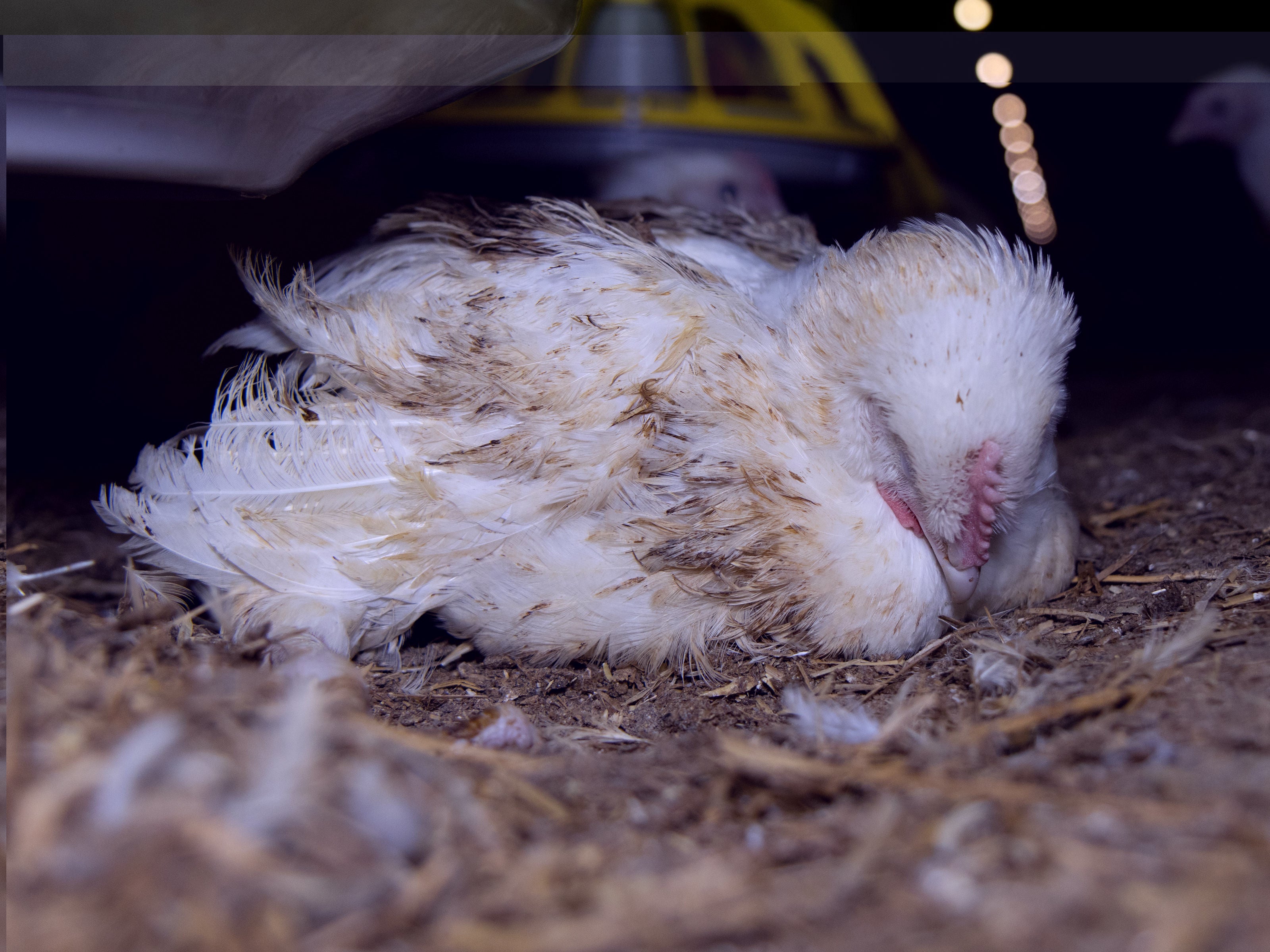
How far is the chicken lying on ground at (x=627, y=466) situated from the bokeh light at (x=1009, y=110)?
6786 mm

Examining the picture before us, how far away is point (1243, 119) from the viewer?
6566 mm

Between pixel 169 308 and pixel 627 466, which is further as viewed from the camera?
pixel 169 308

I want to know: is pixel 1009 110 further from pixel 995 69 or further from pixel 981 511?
pixel 981 511

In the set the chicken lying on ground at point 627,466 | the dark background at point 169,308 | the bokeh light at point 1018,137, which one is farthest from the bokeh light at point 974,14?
the chicken lying on ground at point 627,466

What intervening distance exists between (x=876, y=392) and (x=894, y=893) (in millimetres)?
1176

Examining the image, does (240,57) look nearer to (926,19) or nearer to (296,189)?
(296,189)

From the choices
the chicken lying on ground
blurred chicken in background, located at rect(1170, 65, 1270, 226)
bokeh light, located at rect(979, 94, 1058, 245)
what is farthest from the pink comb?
bokeh light, located at rect(979, 94, 1058, 245)

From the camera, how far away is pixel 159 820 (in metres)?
0.94

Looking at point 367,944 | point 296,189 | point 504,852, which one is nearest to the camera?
point 367,944

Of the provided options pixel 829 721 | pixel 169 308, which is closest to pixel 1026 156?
pixel 169 308

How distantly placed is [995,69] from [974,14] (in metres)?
0.57

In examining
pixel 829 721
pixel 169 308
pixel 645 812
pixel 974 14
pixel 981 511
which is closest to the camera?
pixel 645 812

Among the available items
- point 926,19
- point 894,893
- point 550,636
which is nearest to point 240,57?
point 550,636

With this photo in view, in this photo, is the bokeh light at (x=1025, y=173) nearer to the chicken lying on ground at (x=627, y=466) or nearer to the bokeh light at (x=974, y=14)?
the bokeh light at (x=974, y=14)
